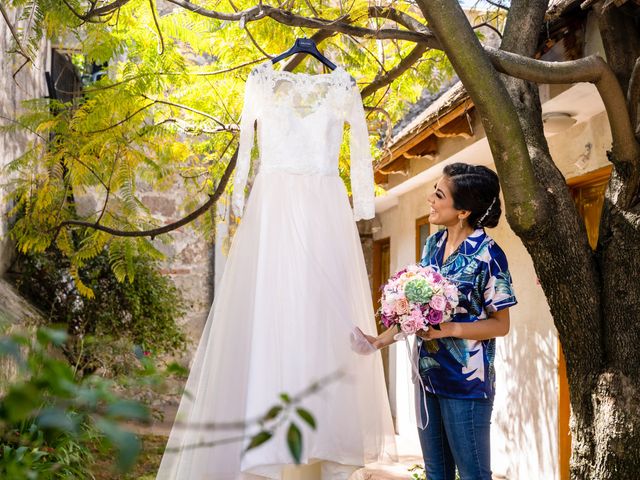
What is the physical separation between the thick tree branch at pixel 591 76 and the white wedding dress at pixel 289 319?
79 centimetres

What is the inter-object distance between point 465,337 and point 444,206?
1.62ft

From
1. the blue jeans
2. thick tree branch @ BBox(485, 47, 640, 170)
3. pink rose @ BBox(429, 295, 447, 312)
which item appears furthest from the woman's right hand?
thick tree branch @ BBox(485, 47, 640, 170)

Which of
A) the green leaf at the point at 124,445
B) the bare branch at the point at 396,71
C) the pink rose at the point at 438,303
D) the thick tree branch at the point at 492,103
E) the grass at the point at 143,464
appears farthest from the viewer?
the grass at the point at 143,464

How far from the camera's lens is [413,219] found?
352 inches

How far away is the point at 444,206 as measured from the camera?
2.85 m

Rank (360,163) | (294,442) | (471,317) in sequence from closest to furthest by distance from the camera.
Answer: (294,442) < (471,317) < (360,163)

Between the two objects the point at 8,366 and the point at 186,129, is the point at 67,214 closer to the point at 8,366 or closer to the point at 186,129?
the point at 186,129

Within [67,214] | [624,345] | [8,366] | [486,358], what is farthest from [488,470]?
[67,214]

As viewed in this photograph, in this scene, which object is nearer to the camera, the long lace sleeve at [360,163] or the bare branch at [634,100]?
the bare branch at [634,100]

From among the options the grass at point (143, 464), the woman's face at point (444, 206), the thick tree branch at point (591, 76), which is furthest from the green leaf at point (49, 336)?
the grass at point (143, 464)

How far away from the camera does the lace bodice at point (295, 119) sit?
332 cm

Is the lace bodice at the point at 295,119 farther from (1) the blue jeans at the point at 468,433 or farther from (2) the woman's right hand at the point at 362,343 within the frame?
(1) the blue jeans at the point at 468,433

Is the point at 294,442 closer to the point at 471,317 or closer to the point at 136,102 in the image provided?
the point at 471,317

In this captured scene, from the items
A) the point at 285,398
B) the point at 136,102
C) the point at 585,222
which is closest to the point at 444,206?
the point at 285,398
